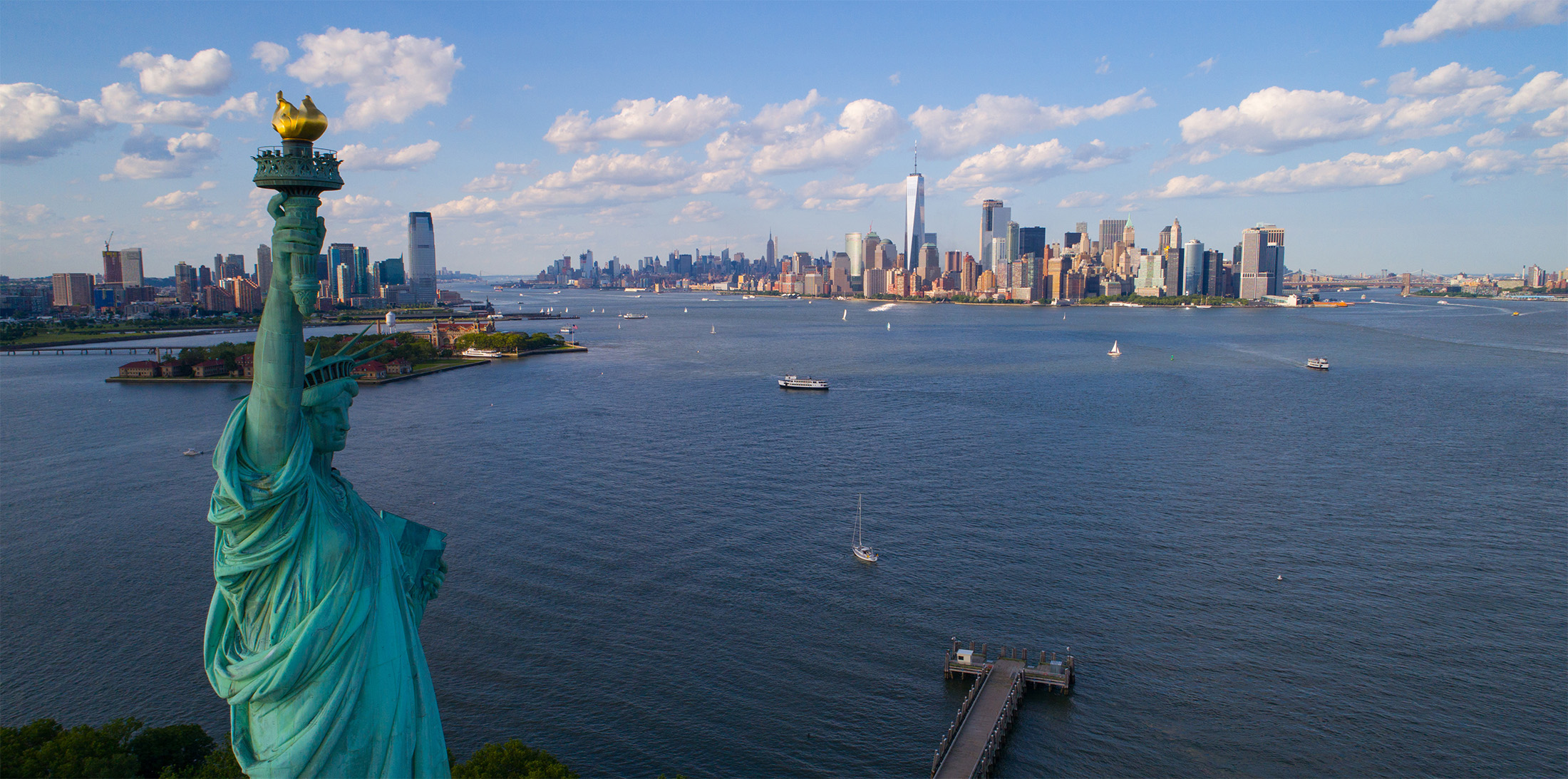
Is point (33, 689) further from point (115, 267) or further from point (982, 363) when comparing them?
point (115, 267)

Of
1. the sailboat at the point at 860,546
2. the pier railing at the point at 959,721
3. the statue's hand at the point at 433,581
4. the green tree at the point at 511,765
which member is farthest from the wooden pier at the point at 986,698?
the statue's hand at the point at 433,581

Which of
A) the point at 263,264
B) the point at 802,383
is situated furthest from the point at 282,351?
the point at 263,264

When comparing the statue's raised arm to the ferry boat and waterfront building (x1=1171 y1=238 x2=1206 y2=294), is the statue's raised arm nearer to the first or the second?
the ferry boat

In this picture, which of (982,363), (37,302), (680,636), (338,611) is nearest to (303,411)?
(338,611)

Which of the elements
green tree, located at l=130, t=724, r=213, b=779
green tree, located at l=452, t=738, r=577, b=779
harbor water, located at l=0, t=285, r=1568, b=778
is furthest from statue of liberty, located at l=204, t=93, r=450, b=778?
harbor water, located at l=0, t=285, r=1568, b=778

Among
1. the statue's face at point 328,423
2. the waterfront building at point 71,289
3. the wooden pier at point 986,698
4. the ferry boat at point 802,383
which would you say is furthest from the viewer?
the waterfront building at point 71,289

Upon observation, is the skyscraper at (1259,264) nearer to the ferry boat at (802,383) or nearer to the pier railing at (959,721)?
the ferry boat at (802,383)

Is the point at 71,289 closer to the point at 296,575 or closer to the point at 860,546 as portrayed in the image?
the point at 860,546
